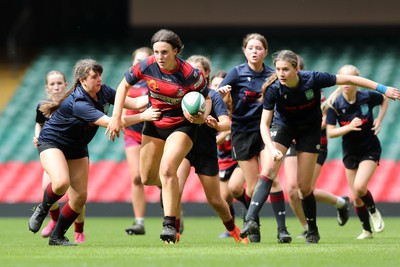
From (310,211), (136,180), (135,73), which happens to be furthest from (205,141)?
(136,180)

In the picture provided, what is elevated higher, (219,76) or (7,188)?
(219,76)

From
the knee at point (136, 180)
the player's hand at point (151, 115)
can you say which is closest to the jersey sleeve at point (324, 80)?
the player's hand at point (151, 115)

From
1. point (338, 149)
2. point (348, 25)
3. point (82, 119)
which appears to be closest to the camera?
point (82, 119)

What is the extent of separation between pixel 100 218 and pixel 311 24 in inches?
392

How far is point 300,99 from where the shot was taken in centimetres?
1084

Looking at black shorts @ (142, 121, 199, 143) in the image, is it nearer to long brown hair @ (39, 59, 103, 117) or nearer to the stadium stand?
long brown hair @ (39, 59, 103, 117)

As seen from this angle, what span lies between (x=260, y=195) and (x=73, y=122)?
6.80 feet

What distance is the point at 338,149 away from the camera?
69.3ft

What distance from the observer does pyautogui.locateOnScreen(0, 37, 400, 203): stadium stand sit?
19.7m

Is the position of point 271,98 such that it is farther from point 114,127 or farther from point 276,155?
point 114,127

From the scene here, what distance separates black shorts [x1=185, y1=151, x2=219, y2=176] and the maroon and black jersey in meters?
1.08

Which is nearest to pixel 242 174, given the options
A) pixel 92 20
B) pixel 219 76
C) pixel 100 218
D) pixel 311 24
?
pixel 219 76

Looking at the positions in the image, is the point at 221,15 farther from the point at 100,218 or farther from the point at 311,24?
the point at 100,218

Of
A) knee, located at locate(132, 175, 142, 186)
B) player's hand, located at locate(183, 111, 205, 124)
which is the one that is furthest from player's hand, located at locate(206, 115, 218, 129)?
knee, located at locate(132, 175, 142, 186)
